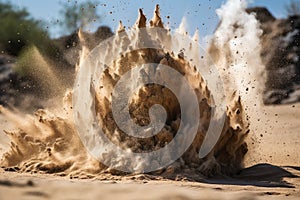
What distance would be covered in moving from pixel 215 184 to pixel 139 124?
109 centimetres

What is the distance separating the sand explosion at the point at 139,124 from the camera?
14.1 ft

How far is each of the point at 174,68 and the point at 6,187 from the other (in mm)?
2775

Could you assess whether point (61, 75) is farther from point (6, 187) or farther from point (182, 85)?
point (6, 187)

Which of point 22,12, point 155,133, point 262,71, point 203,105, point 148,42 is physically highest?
point 22,12

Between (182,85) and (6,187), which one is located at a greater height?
(182,85)

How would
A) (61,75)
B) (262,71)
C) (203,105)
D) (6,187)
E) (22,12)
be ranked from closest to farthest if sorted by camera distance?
(6,187) → (203,105) → (61,75) → (262,71) → (22,12)

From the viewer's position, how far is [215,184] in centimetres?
373

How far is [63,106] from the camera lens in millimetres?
5230

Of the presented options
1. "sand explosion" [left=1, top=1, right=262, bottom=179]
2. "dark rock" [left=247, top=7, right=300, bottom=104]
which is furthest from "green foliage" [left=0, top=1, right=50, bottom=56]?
"sand explosion" [left=1, top=1, right=262, bottom=179]

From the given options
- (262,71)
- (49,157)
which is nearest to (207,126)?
(49,157)

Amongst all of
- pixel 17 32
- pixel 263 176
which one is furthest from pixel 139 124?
pixel 17 32

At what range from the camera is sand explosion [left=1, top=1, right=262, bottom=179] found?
14.1 ft

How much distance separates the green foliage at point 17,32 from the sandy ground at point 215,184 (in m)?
9.43

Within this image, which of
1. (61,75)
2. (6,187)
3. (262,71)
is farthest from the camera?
(262,71)
